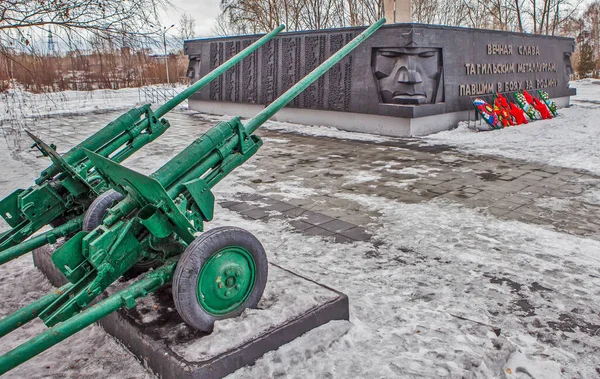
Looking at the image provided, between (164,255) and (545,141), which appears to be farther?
(545,141)

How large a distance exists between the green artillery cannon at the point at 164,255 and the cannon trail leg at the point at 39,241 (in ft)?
2.56

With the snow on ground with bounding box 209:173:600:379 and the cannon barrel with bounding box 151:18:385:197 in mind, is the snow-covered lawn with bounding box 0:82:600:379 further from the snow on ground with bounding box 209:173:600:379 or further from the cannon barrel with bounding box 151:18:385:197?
the cannon barrel with bounding box 151:18:385:197

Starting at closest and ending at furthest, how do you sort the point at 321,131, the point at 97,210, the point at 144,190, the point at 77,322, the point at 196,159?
the point at 77,322, the point at 144,190, the point at 196,159, the point at 97,210, the point at 321,131

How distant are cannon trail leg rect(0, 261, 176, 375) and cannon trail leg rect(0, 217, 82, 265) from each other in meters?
1.16

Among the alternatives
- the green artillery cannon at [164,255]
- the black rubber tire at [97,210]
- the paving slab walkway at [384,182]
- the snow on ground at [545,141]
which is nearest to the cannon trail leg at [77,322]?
the green artillery cannon at [164,255]

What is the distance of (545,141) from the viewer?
911 cm

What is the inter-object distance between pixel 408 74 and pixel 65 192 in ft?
25.2

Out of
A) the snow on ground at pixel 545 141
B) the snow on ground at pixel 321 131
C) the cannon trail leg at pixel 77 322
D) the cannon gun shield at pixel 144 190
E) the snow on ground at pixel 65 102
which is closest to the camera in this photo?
the cannon trail leg at pixel 77 322

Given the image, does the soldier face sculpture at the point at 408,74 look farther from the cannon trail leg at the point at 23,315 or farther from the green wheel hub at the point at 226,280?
the cannon trail leg at the point at 23,315

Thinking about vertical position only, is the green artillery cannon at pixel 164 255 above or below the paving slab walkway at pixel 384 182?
above

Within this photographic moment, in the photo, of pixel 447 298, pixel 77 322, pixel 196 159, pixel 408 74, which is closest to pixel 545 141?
pixel 408 74

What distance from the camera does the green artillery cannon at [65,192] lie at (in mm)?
3162

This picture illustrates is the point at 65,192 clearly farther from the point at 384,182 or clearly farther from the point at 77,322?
the point at 384,182

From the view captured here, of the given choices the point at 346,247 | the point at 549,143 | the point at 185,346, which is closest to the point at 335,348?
the point at 185,346
